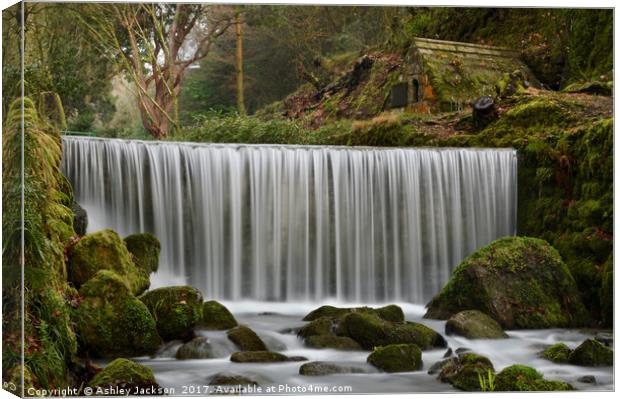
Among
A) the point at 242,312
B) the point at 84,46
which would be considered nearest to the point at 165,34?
the point at 84,46

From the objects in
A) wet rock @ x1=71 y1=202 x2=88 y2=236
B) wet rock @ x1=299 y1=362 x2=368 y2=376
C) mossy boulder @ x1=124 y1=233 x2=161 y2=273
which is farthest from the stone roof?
wet rock @ x1=71 y1=202 x2=88 y2=236

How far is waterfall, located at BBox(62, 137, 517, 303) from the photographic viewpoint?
8.37m

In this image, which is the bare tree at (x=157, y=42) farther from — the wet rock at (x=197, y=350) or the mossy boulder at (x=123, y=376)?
the mossy boulder at (x=123, y=376)

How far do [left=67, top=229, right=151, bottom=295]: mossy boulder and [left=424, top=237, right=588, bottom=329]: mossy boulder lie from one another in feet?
9.33

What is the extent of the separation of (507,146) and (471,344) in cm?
248

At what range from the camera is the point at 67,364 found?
22.9 feet

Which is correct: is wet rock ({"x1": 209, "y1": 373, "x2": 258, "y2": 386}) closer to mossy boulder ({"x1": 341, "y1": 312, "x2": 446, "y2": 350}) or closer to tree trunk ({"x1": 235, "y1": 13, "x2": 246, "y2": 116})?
mossy boulder ({"x1": 341, "y1": 312, "x2": 446, "y2": 350})

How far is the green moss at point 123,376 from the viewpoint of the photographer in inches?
271

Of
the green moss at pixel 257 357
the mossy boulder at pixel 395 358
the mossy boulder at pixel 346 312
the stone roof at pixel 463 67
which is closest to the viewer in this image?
the green moss at pixel 257 357

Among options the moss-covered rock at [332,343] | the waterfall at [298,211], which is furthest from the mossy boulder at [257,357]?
the waterfall at [298,211]

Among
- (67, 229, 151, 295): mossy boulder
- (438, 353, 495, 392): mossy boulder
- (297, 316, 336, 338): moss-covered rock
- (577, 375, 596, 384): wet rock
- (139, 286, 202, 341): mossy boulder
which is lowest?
(577, 375, 596, 384): wet rock

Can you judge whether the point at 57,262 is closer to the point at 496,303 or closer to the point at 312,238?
the point at 312,238

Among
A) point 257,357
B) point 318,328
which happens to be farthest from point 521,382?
point 257,357

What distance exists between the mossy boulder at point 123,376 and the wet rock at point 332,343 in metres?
1.47
